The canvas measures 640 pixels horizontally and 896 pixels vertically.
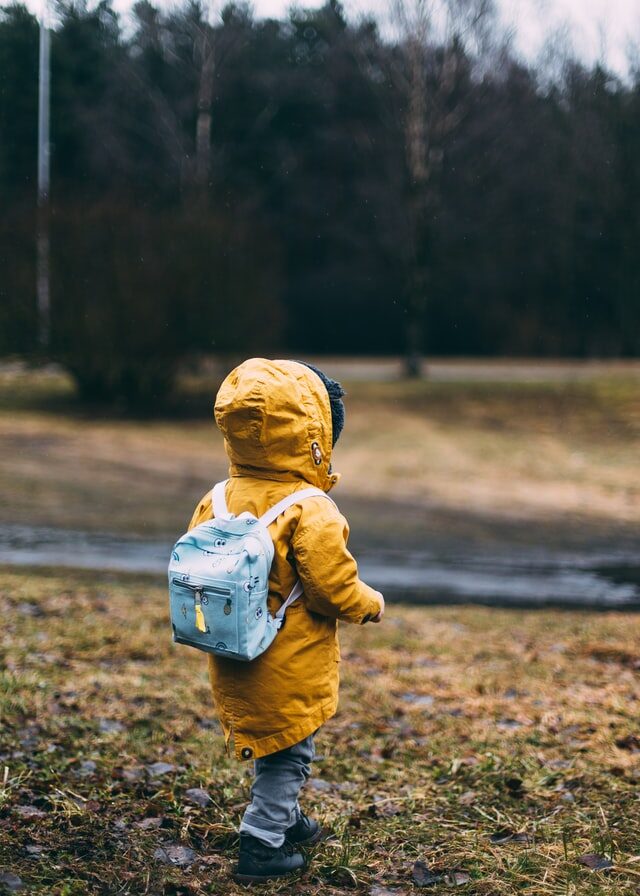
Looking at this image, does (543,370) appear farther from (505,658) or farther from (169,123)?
(505,658)

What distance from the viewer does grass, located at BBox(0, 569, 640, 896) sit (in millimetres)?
3280

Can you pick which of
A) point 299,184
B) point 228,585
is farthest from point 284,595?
point 299,184

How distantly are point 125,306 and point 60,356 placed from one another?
1.65 metres

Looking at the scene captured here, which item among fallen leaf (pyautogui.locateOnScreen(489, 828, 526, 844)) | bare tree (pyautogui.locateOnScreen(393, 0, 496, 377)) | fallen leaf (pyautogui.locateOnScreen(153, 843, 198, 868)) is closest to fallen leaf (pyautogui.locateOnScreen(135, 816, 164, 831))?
fallen leaf (pyautogui.locateOnScreen(153, 843, 198, 868))

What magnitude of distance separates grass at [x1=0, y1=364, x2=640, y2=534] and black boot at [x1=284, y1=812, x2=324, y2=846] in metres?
7.34

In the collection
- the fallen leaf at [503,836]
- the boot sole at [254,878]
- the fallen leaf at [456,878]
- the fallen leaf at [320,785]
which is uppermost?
the boot sole at [254,878]

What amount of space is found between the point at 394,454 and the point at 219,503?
43.7 ft

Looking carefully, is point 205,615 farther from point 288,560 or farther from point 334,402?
point 334,402

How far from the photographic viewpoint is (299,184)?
98.6 ft

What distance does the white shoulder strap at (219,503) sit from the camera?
123 inches

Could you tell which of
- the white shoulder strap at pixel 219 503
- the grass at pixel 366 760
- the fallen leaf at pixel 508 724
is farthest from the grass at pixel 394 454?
the white shoulder strap at pixel 219 503

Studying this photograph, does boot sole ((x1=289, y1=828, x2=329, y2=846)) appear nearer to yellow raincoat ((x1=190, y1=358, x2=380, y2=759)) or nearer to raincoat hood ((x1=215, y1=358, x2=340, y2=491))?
yellow raincoat ((x1=190, y1=358, x2=380, y2=759))

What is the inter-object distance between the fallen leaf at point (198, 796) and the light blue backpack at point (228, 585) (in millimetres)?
1008

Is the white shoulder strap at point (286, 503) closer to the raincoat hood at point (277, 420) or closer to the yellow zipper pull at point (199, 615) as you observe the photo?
the raincoat hood at point (277, 420)
